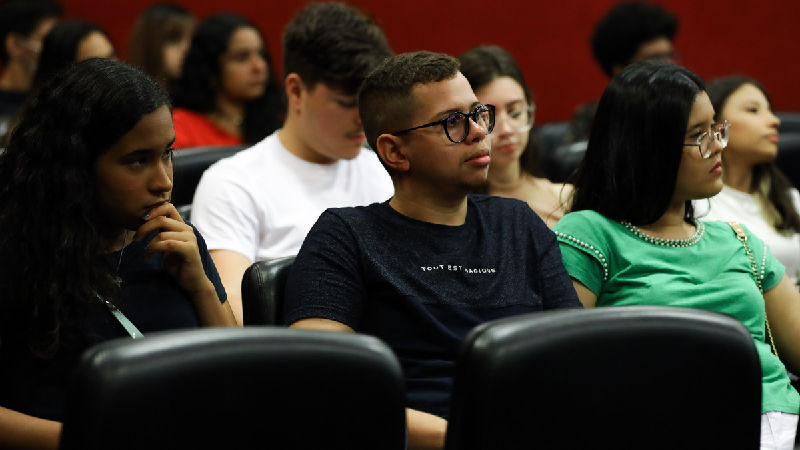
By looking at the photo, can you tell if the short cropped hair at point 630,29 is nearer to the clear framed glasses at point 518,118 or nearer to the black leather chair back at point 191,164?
the clear framed glasses at point 518,118

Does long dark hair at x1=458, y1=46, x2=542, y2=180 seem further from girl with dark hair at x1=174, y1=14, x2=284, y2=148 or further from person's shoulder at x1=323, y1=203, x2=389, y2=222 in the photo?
girl with dark hair at x1=174, y1=14, x2=284, y2=148

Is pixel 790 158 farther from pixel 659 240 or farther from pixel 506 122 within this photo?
pixel 659 240

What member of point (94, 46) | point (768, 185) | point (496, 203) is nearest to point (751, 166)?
point (768, 185)

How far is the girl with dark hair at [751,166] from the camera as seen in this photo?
2700mm

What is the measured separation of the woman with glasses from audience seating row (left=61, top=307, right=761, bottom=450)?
1.37 metres

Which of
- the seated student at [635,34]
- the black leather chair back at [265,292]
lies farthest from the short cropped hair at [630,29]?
the black leather chair back at [265,292]

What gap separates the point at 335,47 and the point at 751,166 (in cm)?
134

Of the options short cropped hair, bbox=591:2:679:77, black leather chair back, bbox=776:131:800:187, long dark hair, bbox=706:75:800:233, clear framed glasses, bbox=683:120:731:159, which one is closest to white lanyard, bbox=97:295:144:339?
clear framed glasses, bbox=683:120:731:159

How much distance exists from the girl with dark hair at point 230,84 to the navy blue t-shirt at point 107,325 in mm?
1974

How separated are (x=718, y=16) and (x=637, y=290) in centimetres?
360

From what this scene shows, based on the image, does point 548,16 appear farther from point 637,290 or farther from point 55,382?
point 55,382

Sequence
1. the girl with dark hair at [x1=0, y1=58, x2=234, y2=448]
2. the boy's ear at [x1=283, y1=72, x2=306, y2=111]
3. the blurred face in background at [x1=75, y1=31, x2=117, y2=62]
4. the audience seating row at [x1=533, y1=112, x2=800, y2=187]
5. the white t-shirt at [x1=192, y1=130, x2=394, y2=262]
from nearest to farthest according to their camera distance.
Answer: the girl with dark hair at [x1=0, y1=58, x2=234, y2=448] < the white t-shirt at [x1=192, y1=130, x2=394, y2=262] < the boy's ear at [x1=283, y1=72, x2=306, y2=111] < the audience seating row at [x1=533, y1=112, x2=800, y2=187] < the blurred face in background at [x1=75, y1=31, x2=117, y2=62]

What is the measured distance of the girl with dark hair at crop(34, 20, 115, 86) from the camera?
374 centimetres

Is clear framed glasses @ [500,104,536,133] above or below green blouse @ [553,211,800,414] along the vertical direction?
above
